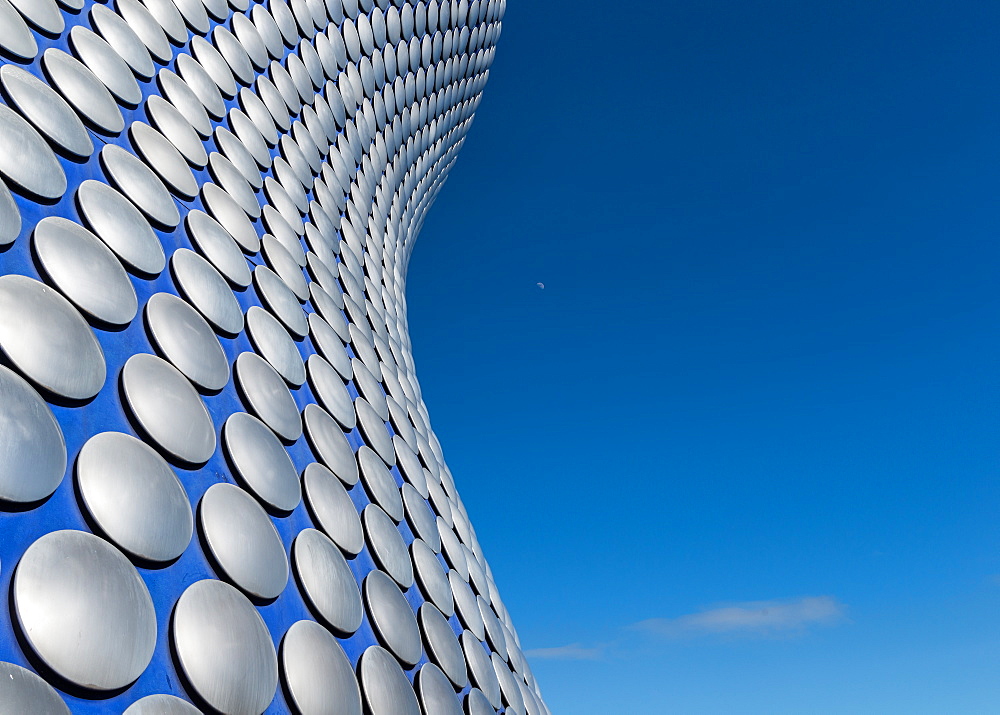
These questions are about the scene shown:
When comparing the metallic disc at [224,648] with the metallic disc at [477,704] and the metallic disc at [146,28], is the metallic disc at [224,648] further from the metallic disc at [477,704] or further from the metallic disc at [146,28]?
the metallic disc at [146,28]

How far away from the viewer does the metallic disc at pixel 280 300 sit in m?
7.02

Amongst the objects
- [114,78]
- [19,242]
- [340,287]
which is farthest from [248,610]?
[340,287]

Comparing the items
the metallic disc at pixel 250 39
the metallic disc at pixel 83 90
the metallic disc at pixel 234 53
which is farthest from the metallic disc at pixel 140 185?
the metallic disc at pixel 250 39

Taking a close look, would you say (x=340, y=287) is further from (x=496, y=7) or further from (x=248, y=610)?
(x=496, y=7)

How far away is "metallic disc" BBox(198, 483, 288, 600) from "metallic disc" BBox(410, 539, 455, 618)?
2045mm

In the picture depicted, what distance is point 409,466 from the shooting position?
26.7 ft

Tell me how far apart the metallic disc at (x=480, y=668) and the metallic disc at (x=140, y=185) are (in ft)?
13.3

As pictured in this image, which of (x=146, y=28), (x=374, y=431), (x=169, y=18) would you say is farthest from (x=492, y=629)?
(x=169, y=18)

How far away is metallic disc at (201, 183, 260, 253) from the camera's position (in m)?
7.16

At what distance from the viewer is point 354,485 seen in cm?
640

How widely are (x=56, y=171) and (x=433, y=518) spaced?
14.5 feet

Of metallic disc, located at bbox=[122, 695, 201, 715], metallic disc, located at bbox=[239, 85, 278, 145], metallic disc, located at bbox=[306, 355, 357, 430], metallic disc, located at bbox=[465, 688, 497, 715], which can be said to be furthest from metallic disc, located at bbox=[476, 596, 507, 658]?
metallic disc, located at bbox=[239, 85, 278, 145]

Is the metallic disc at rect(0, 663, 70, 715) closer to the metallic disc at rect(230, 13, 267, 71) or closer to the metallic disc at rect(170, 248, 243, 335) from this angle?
the metallic disc at rect(170, 248, 243, 335)

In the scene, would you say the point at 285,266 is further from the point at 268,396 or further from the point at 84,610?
the point at 84,610
